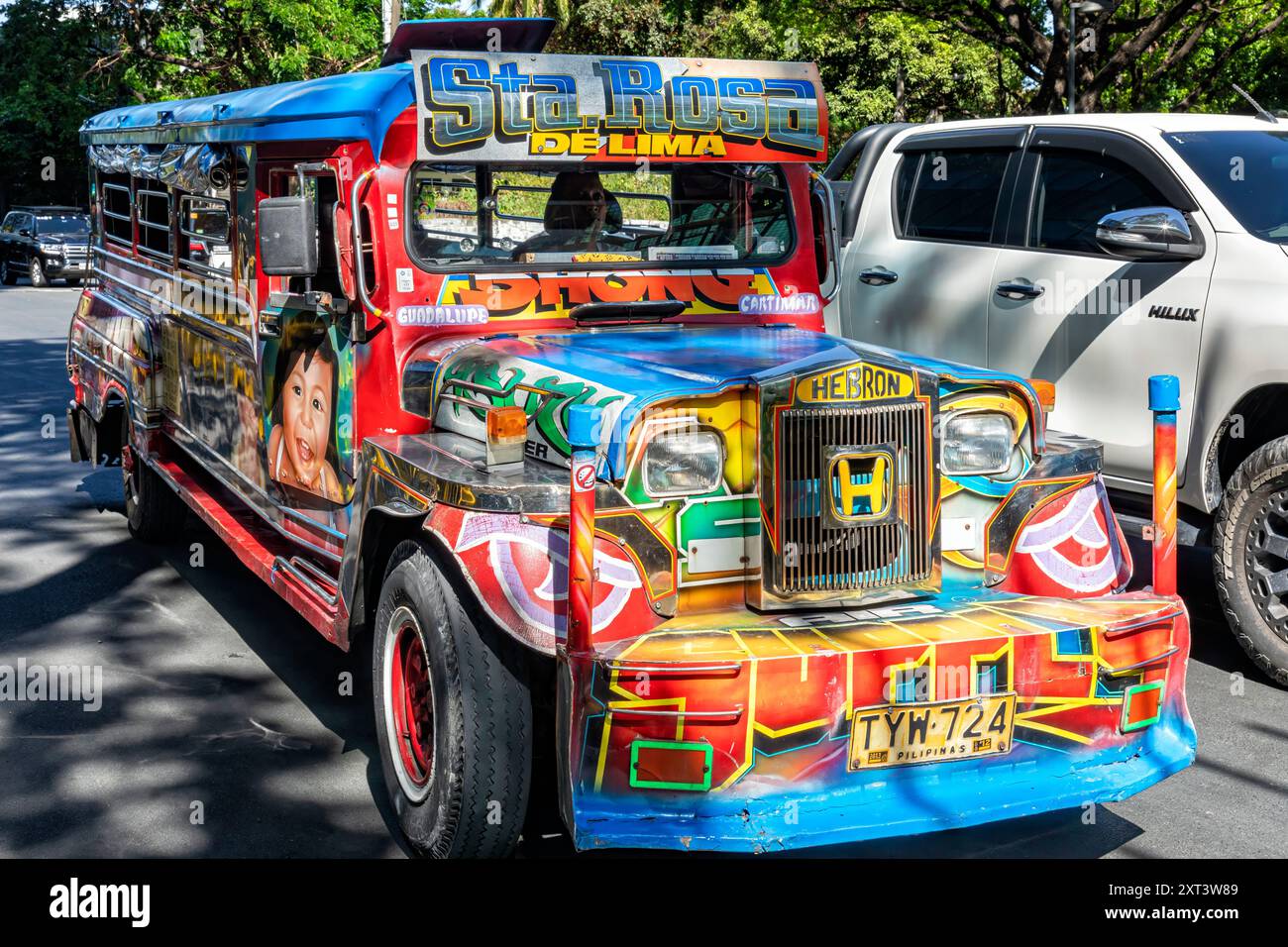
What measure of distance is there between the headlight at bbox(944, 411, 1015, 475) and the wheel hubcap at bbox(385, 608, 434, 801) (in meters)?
1.75

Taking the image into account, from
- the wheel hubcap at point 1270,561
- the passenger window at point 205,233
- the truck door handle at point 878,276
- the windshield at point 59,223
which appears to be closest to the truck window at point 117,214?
the passenger window at point 205,233

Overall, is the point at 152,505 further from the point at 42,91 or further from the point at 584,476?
the point at 42,91

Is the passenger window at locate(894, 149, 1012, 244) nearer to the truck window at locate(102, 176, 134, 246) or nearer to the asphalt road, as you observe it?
the asphalt road

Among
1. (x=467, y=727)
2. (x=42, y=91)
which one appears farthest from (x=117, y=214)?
(x=42, y=91)

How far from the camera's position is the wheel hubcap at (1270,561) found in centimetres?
564

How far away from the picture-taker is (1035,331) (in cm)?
675

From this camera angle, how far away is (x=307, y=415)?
18.1 feet

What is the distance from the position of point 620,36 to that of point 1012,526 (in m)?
35.5

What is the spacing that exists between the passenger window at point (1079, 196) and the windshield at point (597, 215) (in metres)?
1.81

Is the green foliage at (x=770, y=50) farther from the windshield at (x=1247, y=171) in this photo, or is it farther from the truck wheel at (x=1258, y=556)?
the truck wheel at (x=1258, y=556)

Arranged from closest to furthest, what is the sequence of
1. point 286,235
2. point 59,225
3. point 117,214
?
point 286,235 < point 117,214 < point 59,225

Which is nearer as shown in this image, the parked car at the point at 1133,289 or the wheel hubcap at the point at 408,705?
the wheel hubcap at the point at 408,705

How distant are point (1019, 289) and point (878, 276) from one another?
1.11 metres
